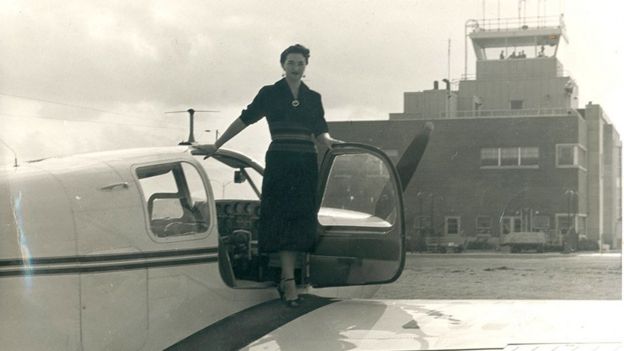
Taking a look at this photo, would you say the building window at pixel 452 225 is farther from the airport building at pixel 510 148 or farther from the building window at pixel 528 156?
the building window at pixel 528 156

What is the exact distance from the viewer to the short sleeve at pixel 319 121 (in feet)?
13.8

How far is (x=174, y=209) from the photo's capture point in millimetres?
4070

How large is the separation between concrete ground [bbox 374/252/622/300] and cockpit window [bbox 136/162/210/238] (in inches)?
93.4

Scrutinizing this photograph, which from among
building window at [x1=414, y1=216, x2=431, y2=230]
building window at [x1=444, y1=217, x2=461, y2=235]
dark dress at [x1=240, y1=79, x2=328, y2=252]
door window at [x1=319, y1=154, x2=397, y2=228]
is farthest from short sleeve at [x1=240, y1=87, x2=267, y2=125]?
building window at [x1=444, y1=217, x2=461, y2=235]

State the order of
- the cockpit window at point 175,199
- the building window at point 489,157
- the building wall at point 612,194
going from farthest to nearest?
the building window at point 489,157 → the building wall at point 612,194 → the cockpit window at point 175,199

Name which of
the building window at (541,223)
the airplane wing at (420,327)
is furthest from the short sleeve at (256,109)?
the building window at (541,223)

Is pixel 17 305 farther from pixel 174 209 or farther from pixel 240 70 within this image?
pixel 240 70

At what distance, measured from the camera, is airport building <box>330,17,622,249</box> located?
4609 mm

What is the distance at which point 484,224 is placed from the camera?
17.6ft

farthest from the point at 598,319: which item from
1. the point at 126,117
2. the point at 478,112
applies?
the point at 126,117

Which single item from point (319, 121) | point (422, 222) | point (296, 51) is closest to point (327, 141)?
point (319, 121)

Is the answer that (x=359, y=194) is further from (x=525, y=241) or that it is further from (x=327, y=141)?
(x=525, y=241)

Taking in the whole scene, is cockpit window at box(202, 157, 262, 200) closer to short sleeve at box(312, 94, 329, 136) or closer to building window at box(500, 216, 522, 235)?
short sleeve at box(312, 94, 329, 136)

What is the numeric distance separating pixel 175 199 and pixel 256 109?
744 millimetres
